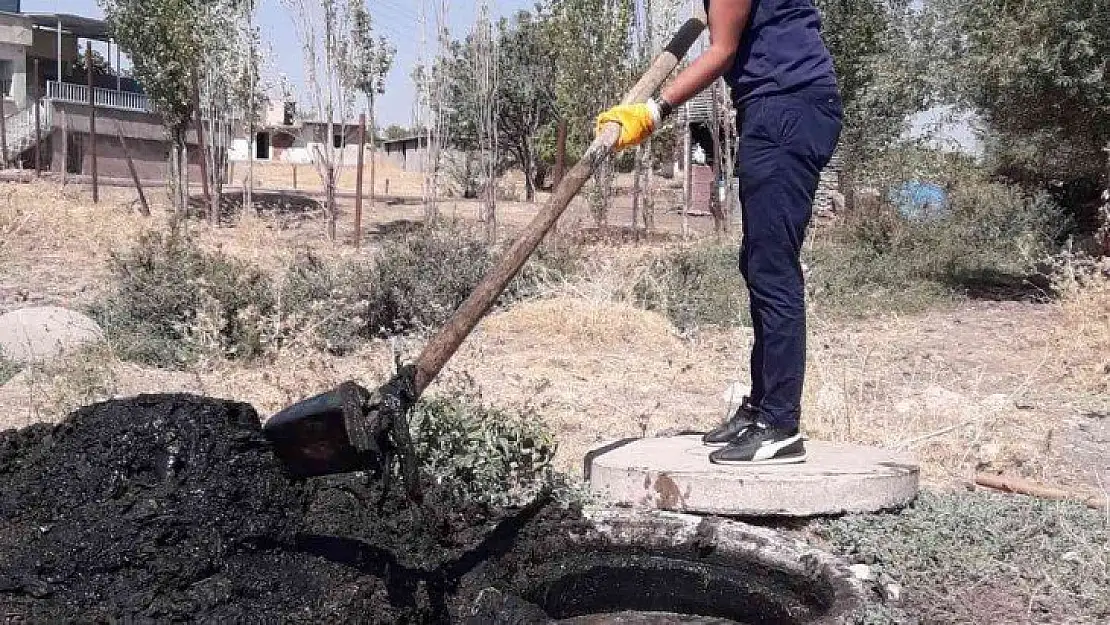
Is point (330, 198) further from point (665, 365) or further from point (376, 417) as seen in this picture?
point (376, 417)

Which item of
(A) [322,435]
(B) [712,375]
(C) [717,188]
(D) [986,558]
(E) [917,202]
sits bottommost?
(B) [712,375]

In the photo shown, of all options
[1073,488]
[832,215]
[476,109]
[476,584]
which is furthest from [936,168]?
[476,584]

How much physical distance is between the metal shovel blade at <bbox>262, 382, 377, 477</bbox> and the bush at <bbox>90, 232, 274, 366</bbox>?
171 inches

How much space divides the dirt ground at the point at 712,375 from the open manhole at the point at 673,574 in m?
1.22

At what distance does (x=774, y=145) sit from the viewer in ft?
11.1

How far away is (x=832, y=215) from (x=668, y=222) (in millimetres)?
3622

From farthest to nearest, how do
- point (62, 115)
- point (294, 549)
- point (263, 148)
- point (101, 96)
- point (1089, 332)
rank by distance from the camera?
point (263, 148) < point (101, 96) < point (62, 115) < point (1089, 332) < point (294, 549)

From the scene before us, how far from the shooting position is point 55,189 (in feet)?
61.7

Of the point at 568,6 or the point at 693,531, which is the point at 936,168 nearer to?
the point at 568,6

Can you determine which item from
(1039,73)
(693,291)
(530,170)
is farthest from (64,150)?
(1039,73)

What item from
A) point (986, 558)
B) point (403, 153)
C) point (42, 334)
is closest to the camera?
point (986, 558)

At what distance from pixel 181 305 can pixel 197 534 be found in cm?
528

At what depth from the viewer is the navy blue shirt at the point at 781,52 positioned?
3375 mm

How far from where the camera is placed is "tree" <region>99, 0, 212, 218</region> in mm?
18516
